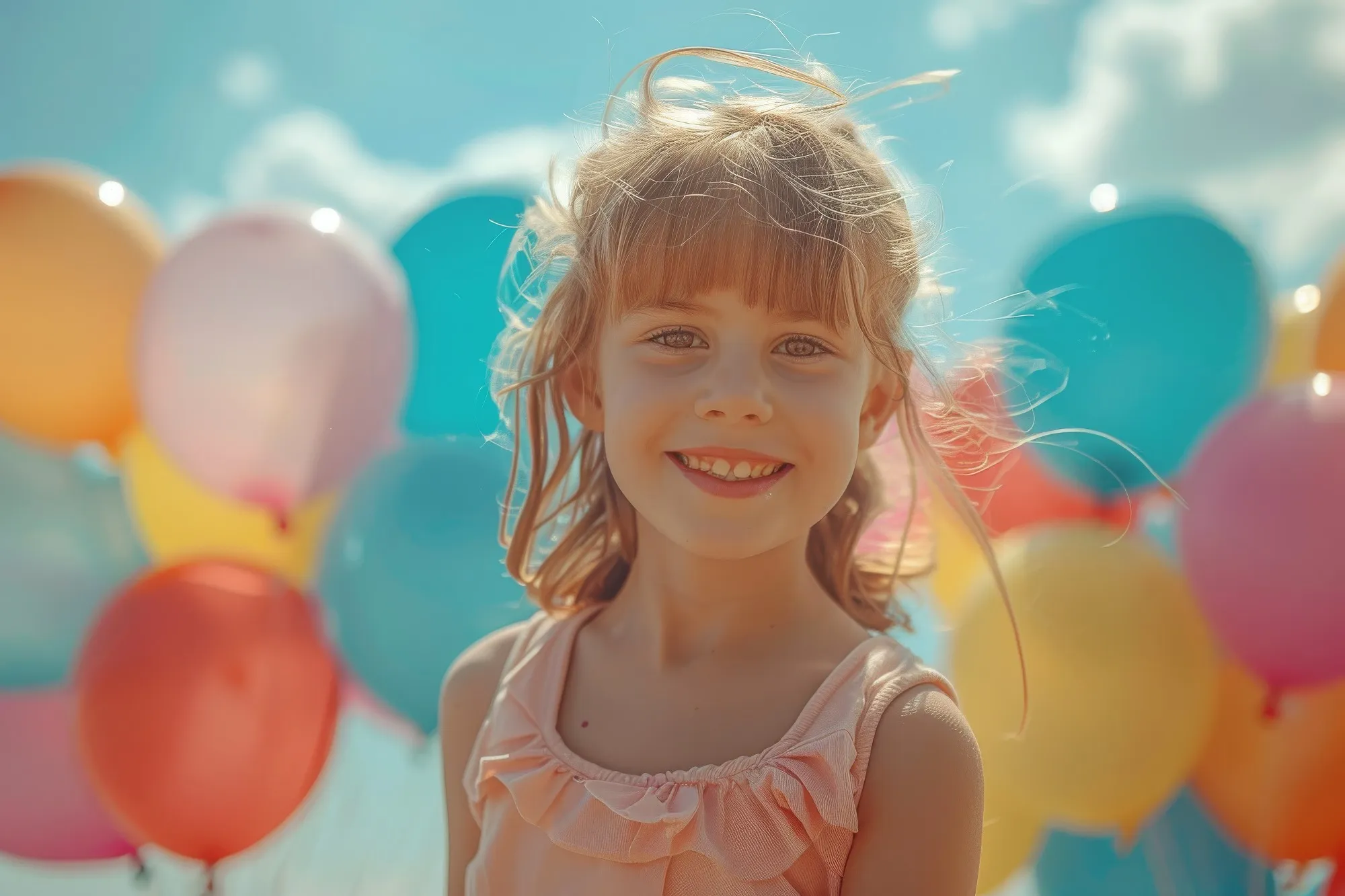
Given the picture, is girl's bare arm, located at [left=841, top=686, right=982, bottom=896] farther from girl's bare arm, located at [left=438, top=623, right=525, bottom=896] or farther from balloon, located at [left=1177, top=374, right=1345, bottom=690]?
balloon, located at [left=1177, top=374, right=1345, bottom=690]

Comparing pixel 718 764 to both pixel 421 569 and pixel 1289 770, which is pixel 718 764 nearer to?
pixel 421 569

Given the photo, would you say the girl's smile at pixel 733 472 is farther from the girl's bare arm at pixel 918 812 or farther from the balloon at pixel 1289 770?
the balloon at pixel 1289 770

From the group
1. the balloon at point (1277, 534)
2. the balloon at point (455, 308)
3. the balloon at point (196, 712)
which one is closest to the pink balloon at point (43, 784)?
the balloon at point (196, 712)

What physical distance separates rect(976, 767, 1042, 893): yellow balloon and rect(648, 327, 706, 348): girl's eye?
4.01 ft

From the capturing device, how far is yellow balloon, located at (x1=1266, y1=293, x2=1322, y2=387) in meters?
2.34

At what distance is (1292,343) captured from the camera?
2412 mm

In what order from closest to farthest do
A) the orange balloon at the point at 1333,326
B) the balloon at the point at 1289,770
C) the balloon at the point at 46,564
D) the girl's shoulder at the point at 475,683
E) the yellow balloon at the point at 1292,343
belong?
the girl's shoulder at the point at 475,683 < the balloon at the point at 1289,770 < the balloon at the point at 46,564 < the orange balloon at the point at 1333,326 < the yellow balloon at the point at 1292,343

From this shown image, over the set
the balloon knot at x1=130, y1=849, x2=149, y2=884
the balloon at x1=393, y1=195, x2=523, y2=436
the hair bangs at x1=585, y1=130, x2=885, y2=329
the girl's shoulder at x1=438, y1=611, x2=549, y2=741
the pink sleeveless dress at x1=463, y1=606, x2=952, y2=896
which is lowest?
A: the balloon knot at x1=130, y1=849, x2=149, y2=884

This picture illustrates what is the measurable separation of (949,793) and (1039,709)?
992 millimetres

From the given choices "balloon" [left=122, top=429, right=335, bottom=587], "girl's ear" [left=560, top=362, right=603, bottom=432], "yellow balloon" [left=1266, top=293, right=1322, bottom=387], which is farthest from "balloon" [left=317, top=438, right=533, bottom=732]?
"yellow balloon" [left=1266, top=293, right=1322, bottom=387]

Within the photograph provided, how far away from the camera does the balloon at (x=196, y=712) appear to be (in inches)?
77.2

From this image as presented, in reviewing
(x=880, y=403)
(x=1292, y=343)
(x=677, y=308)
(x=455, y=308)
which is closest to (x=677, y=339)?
(x=677, y=308)

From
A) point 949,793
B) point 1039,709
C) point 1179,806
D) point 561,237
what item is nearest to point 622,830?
point 949,793

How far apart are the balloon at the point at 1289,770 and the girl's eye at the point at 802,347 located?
127 cm
